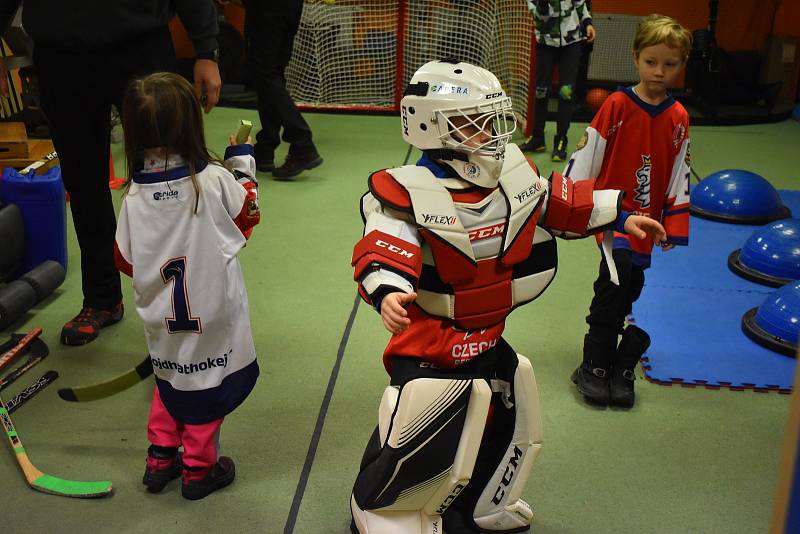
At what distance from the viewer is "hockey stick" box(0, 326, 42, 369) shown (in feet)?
12.1

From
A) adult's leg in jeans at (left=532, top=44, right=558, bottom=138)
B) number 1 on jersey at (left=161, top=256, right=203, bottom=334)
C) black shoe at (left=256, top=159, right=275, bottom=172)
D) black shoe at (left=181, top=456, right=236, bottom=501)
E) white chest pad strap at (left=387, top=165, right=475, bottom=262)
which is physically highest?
white chest pad strap at (left=387, top=165, right=475, bottom=262)

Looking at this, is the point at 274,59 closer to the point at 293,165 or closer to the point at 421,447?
the point at 293,165

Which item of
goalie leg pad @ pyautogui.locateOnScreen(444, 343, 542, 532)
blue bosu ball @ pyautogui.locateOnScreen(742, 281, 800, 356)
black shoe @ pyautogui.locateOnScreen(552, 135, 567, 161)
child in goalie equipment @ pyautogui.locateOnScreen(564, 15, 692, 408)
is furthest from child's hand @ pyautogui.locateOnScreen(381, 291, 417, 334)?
black shoe @ pyautogui.locateOnScreen(552, 135, 567, 161)

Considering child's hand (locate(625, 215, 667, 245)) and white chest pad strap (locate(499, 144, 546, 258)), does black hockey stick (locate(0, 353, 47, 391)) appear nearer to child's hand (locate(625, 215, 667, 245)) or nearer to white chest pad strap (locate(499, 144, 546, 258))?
white chest pad strap (locate(499, 144, 546, 258))

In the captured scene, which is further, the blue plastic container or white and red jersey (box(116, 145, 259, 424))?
the blue plastic container

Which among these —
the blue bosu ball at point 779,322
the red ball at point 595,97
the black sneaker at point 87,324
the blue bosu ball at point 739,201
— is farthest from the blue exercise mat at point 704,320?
the red ball at point 595,97

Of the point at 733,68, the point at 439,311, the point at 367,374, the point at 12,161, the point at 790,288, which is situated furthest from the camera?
the point at 733,68

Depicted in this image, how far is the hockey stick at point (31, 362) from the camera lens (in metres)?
3.63

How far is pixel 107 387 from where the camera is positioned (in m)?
3.23

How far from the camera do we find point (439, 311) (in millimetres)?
2475

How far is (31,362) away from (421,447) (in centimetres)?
213

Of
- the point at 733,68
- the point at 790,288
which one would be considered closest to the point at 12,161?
the point at 790,288

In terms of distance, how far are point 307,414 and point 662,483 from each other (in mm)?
1399

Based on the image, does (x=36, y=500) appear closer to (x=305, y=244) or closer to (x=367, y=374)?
(x=367, y=374)
